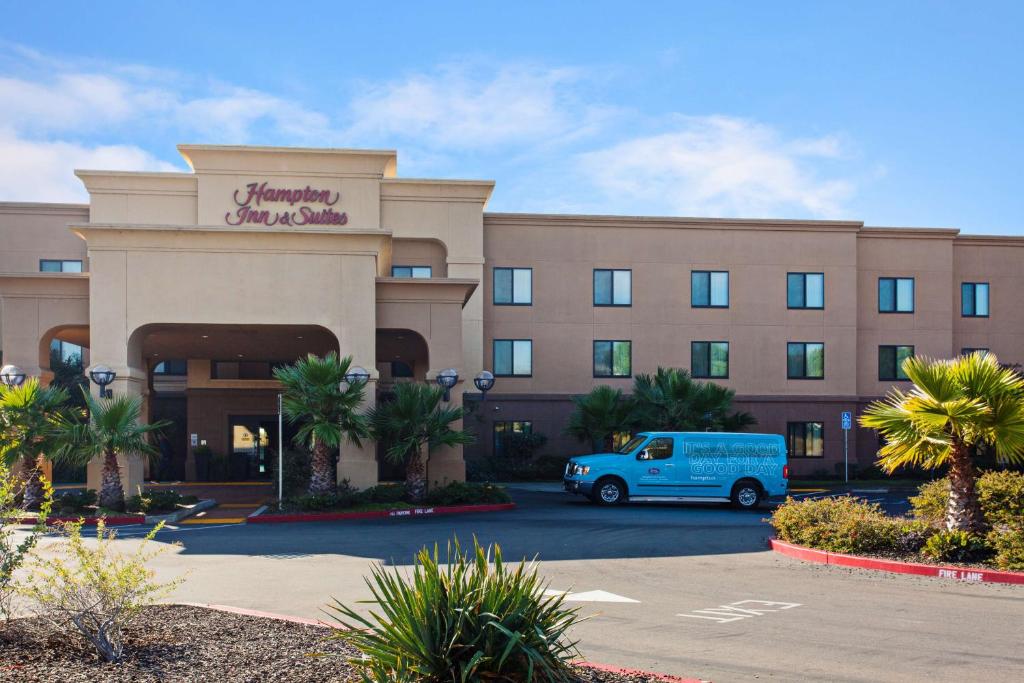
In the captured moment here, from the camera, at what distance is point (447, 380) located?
25.5 m

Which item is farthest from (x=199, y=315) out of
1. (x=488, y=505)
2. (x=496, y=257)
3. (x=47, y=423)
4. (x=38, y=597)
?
(x=38, y=597)

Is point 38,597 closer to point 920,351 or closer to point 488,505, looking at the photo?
point 488,505

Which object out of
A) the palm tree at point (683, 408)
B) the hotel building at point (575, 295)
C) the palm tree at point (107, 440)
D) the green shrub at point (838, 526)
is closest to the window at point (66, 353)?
the hotel building at point (575, 295)

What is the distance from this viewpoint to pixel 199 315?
998 inches

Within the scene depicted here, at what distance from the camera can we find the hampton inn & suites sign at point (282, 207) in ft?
116

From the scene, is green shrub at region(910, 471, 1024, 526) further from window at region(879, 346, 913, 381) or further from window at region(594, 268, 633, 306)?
window at region(879, 346, 913, 381)

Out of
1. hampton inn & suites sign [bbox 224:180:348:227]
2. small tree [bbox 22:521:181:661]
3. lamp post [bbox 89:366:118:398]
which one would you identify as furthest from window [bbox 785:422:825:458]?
small tree [bbox 22:521:181:661]

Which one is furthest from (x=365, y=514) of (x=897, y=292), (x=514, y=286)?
(x=897, y=292)

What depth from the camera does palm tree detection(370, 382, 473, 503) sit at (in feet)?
80.0

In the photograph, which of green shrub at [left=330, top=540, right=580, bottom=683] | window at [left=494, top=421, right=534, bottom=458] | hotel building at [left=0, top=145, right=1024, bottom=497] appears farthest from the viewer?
window at [left=494, top=421, right=534, bottom=458]

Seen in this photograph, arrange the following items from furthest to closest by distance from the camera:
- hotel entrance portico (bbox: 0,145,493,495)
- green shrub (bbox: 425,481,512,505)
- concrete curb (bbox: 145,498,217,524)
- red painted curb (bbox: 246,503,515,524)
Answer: hotel entrance portico (bbox: 0,145,493,495) < green shrub (bbox: 425,481,512,505) < red painted curb (bbox: 246,503,515,524) < concrete curb (bbox: 145,498,217,524)

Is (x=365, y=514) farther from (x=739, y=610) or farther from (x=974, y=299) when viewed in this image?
(x=974, y=299)

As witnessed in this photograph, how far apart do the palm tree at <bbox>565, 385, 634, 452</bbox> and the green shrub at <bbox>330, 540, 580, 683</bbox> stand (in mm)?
25668

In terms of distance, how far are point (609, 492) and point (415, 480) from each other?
5.38 metres
